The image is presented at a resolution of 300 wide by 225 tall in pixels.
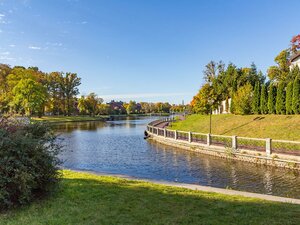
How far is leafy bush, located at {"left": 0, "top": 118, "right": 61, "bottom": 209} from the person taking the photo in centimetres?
554

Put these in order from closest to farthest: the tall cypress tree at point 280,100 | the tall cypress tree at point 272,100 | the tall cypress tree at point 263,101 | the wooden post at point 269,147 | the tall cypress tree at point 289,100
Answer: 1. the wooden post at point 269,147
2. the tall cypress tree at point 289,100
3. the tall cypress tree at point 280,100
4. the tall cypress tree at point 272,100
5. the tall cypress tree at point 263,101

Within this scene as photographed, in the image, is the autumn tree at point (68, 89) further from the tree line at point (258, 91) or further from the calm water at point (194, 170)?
the calm water at point (194, 170)

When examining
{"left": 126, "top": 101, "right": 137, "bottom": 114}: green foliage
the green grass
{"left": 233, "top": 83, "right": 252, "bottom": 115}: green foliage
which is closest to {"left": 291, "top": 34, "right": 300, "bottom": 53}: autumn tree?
{"left": 233, "top": 83, "right": 252, "bottom": 115}: green foliage

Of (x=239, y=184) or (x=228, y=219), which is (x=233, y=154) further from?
(x=228, y=219)

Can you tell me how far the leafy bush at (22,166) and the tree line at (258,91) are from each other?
2361cm

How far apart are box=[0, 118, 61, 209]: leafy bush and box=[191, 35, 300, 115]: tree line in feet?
77.5

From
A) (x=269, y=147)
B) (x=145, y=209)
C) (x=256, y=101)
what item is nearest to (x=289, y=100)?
(x=256, y=101)

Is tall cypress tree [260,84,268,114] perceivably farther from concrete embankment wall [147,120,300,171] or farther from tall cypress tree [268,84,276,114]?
concrete embankment wall [147,120,300,171]

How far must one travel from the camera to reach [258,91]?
30.6 m

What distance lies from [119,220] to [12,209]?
2.45m

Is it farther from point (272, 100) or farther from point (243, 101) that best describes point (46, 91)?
point (272, 100)

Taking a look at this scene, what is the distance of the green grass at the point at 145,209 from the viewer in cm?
518

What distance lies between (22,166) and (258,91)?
29460 mm

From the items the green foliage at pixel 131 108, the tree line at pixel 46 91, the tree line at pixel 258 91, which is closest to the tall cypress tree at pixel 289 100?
the tree line at pixel 258 91
